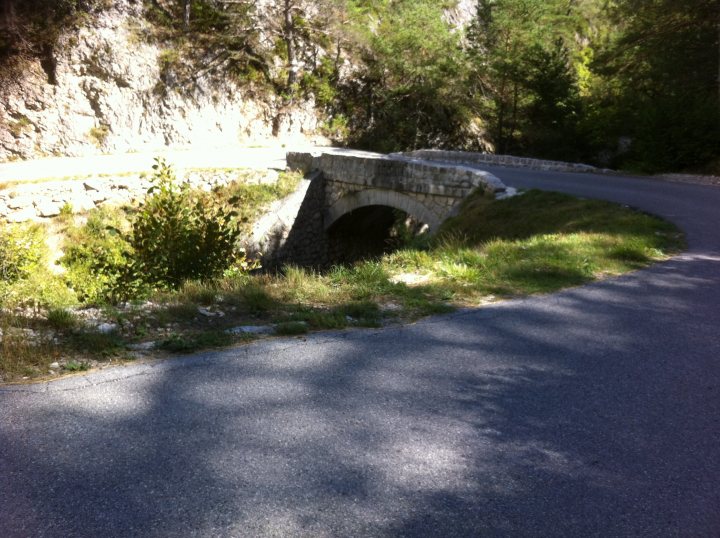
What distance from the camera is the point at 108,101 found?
2128cm

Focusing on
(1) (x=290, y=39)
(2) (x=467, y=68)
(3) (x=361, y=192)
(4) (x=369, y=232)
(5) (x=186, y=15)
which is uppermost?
(5) (x=186, y=15)

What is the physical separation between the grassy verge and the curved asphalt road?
0.42 meters

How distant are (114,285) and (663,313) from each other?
577 cm

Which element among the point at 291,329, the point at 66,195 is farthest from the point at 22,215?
the point at 291,329

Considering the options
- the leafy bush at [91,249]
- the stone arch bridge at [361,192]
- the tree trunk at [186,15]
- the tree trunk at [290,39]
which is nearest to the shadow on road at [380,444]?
the leafy bush at [91,249]

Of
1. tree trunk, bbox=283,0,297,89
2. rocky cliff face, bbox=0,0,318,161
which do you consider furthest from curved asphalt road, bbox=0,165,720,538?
tree trunk, bbox=283,0,297,89

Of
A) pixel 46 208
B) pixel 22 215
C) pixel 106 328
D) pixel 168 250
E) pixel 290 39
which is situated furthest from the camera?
pixel 290 39

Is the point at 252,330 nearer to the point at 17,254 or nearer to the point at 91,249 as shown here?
the point at 91,249

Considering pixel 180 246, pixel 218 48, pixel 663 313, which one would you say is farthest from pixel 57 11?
pixel 663 313

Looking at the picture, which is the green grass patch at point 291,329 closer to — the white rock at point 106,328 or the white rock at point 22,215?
the white rock at point 106,328

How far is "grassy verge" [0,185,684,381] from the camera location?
401 centimetres

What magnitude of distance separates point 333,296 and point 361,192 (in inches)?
483

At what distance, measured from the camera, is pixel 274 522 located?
2207 mm

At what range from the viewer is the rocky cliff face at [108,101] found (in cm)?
1944
